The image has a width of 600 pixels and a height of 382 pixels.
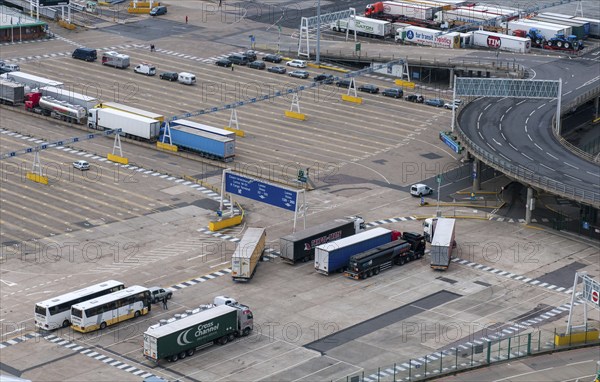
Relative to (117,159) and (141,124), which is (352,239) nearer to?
(117,159)

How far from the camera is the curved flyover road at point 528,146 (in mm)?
160375

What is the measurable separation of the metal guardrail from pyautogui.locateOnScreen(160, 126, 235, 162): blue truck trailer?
29649 mm

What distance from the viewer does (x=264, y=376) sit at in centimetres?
12388

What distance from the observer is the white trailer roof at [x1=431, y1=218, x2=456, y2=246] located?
14925cm

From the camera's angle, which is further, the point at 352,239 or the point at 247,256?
Answer: the point at 352,239

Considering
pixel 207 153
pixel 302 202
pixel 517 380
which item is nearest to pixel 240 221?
pixel 302 202

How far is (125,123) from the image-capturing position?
7466 inches

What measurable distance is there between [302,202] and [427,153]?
1155 inches

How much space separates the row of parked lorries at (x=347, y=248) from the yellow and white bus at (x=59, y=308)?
649 inches

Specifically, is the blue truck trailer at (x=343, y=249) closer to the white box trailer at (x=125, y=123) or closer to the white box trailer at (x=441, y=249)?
the white box trailer at (x=441, y=249)

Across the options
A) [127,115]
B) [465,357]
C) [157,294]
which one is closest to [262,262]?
[157,294]

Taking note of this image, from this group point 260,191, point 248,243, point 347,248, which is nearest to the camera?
point 347,248

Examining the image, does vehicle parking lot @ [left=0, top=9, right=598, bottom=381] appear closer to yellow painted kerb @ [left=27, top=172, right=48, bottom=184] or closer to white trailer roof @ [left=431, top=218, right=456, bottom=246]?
yellow painted kerb @ [left=27, top=172, right=48, bottom=184]

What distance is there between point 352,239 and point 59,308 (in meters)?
33.1
